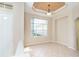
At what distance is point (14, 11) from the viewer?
4.24 feet

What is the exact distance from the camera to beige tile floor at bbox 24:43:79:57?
4.32 feet

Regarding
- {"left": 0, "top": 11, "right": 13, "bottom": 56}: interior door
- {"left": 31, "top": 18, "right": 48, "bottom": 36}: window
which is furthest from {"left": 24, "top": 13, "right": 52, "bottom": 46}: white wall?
{"left": 0, "top": 11, "right": 13, "bottom": 56}: interior door

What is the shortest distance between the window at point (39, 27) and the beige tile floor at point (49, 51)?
19 centimetres

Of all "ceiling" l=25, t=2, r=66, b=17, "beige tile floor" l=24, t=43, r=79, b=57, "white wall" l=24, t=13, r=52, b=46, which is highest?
"ceiling" l=25, t=2, r=66, b=17

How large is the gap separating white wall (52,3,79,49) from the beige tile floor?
8cm

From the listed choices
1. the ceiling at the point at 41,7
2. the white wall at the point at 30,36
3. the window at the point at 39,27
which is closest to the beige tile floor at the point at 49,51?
the white wall at the point at 30,36

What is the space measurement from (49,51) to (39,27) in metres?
0.40

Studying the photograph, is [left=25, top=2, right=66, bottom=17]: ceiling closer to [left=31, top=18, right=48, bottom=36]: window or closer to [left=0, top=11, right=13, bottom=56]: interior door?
[left=31, top=18, right=48, bottom=36]: window

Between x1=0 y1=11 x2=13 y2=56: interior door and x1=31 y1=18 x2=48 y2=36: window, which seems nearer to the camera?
x1=0 y1=11 x2=13 y2=56: interior door

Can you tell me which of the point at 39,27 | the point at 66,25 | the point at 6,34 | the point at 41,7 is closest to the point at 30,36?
the point at 39,27

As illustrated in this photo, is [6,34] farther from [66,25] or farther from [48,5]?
[66,25]

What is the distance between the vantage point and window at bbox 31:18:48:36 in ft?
4.57

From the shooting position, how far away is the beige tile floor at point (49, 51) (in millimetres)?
1317

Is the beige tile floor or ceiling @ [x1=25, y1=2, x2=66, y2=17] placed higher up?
ceiling @ [x1=25, y1=2, x2=66, y2=17]
